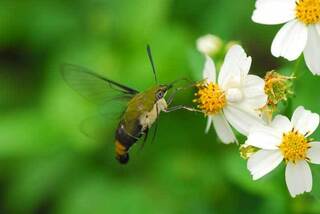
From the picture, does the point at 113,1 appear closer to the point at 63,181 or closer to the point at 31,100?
the point at 31,100

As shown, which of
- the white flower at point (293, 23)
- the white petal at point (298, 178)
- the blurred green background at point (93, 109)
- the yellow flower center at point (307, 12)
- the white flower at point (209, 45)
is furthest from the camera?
the blurred green background at point (93, 109)

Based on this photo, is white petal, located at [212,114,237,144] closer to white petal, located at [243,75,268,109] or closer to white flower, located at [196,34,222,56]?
white petal, located at [243,75,268,109]

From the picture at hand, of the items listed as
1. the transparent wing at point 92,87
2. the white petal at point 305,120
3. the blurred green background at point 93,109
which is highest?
the white petal at point 305,120

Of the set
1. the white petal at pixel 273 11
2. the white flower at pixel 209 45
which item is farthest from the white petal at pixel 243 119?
the white flower at pixel 209 45

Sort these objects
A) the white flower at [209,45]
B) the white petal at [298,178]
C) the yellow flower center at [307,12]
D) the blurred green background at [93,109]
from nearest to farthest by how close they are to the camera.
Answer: the white petal at [298,178] < the yellow flower center at [307,12] < the white flower at [209,45] < the blurred green background at [93,109]

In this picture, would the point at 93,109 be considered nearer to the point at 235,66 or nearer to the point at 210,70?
the point at 210,70

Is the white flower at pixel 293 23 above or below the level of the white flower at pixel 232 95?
above

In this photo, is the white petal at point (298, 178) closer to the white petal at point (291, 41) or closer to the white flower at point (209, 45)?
the white petal at point (291, 41)

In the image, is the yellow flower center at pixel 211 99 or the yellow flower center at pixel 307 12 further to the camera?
the yellow flower center at pixel 211 99
